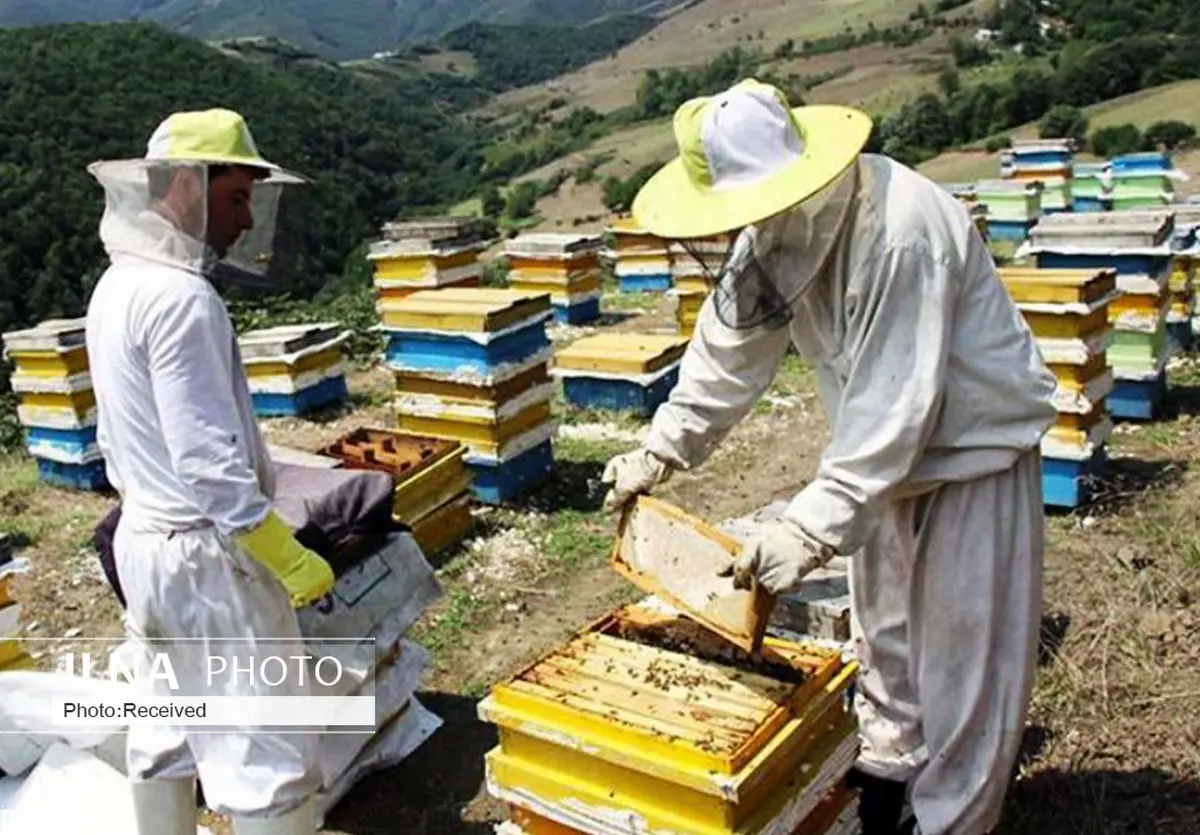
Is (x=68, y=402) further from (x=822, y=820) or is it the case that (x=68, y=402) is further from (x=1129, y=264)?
(x=1129, y=264)

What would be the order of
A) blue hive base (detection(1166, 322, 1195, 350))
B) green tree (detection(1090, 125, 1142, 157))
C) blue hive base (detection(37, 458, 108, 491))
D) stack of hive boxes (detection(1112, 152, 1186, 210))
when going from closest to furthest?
blue hive base (detection(37, 458, 108, 491))
blue hive base (detection(1166, 322, 1195, 350))
stack of hive boxes (detection(1112, 152, 1186, 210))
green tree (detection(1090, 125, 1142, 157))

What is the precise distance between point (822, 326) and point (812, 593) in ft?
3.43

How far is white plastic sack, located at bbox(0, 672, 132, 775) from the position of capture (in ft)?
10.6

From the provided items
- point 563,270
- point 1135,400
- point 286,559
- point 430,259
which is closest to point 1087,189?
point 563,270

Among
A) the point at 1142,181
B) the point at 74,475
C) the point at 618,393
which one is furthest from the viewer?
the point at 1142,181

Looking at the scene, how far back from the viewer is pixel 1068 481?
17.0 ft

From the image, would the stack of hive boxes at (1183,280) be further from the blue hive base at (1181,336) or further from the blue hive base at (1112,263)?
the blue hive base at (1112,263)

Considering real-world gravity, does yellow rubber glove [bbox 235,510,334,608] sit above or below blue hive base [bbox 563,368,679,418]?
above

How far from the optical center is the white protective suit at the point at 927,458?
2205 mm

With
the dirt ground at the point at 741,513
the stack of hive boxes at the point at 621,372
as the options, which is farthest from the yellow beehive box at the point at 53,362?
the stack of hive boxes at the point at 621,372

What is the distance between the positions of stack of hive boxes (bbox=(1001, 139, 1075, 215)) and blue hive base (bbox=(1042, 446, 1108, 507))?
9.08 meters

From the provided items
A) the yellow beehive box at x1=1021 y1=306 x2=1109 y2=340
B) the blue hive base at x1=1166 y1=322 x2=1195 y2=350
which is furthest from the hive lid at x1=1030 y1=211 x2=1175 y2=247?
the blue hive base at x1=1166 y1=322 x2=1195 y2=350

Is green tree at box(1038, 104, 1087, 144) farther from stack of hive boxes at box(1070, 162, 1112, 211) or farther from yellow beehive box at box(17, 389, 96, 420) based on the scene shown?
yellow beehive box at box(17, 389, 96, 420)

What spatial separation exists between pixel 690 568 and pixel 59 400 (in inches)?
220
